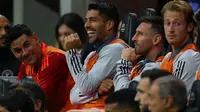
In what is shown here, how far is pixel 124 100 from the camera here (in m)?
6.48

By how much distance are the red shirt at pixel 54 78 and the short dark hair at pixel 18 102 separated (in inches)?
39.5

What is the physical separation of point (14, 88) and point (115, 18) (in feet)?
4.07

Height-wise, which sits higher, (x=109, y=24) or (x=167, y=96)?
(x=109, y=24)

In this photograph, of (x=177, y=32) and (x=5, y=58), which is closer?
(x=177, y=32)

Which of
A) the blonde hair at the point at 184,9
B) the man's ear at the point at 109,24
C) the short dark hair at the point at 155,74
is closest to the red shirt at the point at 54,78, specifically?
the man's ear at the point at 109,24

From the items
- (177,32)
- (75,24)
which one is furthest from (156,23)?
(75,24)

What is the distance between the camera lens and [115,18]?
7.80m

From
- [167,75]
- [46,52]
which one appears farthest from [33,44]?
[167,75]

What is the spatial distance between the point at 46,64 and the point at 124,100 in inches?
67.0

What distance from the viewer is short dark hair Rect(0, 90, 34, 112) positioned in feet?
22.3

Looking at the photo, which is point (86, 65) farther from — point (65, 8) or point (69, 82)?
point (65, 8)

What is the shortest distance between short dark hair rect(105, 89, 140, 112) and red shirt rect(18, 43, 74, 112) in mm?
1507

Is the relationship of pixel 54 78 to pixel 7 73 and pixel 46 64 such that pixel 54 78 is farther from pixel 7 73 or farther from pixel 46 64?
pixel 7 73

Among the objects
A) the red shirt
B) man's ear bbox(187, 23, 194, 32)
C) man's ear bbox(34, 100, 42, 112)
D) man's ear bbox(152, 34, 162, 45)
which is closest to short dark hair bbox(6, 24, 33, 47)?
the red shirt
